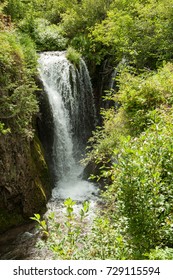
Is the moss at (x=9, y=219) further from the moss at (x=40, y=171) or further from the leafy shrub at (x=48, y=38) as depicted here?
the leafy shrub at (x=48, y=38)

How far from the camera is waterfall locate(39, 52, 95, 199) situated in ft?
34.1

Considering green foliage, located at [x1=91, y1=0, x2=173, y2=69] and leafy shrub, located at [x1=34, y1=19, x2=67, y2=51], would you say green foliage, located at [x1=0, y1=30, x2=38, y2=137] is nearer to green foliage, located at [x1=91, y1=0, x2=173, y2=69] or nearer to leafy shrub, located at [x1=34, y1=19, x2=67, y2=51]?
green foliage, located at [x1=91, y1=0, x2=173, y2=69]

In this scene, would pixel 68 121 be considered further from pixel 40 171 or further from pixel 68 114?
pixel 40 171

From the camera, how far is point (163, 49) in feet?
31.0

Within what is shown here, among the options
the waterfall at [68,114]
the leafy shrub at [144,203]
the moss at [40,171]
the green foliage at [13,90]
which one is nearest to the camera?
the leafy shrub at [144,203]

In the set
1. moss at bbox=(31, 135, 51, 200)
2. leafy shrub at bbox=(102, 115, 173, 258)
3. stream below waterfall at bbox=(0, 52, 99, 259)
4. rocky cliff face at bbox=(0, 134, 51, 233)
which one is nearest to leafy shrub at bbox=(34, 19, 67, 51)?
stream below waterfall at bbox=(0, 52, 99, 259)

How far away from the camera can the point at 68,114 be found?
11180mm

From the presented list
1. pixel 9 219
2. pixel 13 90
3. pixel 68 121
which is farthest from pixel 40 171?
pixel 68 121

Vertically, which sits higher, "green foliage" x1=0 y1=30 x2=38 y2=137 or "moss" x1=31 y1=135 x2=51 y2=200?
"green foliage" x1=0 y1=30 x2=38 y2=137

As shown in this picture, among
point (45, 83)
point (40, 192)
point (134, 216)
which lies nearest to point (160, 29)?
point (45, 83)

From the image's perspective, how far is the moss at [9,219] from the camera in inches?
270

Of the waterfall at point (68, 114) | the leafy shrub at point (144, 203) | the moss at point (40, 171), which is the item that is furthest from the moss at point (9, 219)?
the leafy shrub at point (144, 203)

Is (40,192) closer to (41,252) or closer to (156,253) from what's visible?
(41,252)

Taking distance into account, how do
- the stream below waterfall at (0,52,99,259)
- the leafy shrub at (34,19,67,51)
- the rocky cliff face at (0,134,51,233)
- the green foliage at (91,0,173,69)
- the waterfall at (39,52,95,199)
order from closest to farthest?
the rocky cliff face at (0,134,51,233), the green foliage at (91,0,173,69), the stream below waterfall at (0,52,99,259), the waterfall at (39,52,95,199), the leafy shrub at (34,19,67,51)
